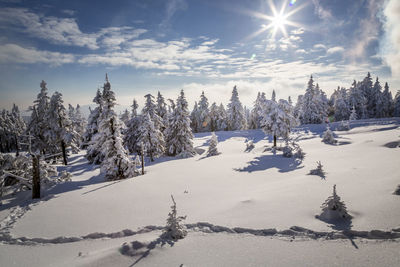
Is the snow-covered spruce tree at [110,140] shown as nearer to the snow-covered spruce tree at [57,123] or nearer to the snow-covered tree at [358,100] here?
the snow-covered spruce tree at [57,123]

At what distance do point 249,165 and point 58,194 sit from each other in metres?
16.4

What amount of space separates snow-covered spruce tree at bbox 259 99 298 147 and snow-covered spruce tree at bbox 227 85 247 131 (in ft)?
103

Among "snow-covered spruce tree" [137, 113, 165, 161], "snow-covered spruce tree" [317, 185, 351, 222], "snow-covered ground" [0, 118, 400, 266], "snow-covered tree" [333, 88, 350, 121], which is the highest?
"snow-covered tree" [333, 88, 350, 121]

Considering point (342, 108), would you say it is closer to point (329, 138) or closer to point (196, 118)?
point (329, 138)

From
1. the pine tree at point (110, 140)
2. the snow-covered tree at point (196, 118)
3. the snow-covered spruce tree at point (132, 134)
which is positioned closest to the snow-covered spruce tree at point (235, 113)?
the snow-covered tree at point (196, 118)

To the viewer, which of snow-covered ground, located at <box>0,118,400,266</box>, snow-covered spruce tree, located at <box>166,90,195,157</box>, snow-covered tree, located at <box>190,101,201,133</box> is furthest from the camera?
snow-covered tree, located at <box>190,101,201,133</box>

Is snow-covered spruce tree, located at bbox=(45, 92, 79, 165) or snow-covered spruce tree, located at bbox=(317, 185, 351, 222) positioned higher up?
snow-covered spruce tree, located at bbox=(45, 92, 79, 165)

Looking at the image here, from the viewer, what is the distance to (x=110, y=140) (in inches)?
716

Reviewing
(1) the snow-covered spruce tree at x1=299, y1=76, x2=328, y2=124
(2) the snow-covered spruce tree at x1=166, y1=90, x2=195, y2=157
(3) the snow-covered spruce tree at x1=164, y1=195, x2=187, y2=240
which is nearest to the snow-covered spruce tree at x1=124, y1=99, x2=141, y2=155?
(2) the snow-covered spruce tree at x1=166, y1=90, x2=195, y2=157

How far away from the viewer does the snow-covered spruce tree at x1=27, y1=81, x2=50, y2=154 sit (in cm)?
3075

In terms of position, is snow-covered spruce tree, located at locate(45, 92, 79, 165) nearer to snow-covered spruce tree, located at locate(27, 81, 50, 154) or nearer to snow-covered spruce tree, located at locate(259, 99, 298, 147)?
snow-covered spruce tree, located at locate(27, 81, 50, 154)

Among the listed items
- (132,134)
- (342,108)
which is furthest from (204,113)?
(342,108)

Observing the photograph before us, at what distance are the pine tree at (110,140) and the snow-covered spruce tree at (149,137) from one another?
10.2 m

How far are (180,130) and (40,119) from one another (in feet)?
74.7
